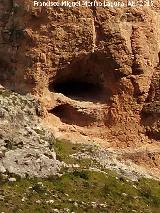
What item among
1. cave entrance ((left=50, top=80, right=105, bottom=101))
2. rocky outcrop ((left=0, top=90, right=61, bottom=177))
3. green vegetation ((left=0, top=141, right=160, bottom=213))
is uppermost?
cave entrance ((left=50, top=80, right=105, bottom=101))

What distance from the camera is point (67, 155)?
1905cm

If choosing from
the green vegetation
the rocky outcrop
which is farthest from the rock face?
the green vegetation

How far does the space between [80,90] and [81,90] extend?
0.13ft

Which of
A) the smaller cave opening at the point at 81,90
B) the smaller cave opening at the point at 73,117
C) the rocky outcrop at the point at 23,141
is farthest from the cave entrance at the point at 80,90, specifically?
the rocky outcrop at the point at 23,141

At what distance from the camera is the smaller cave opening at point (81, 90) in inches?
862

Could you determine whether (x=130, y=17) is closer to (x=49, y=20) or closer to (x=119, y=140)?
(x=49, y=20)

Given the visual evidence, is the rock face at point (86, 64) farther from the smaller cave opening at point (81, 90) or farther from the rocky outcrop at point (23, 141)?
the rocky outcrop at point (23, 141)

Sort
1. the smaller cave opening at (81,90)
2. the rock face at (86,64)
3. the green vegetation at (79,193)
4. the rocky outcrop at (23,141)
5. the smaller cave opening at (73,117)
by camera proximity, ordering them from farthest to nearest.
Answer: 1. the smaller cave opening at (81,90)
2. the smaller cave opening at (73,117)
3. the rock face at (86,64)
4. the rocky outcrop at (23,141)
5. the green vegetation at (79,193)

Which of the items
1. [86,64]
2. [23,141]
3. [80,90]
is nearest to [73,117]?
[80,90]

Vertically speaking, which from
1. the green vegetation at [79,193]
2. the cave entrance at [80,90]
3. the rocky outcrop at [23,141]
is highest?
the cave entrance at [80,90]

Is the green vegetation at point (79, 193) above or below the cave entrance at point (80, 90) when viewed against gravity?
below

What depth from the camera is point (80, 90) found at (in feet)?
74.1

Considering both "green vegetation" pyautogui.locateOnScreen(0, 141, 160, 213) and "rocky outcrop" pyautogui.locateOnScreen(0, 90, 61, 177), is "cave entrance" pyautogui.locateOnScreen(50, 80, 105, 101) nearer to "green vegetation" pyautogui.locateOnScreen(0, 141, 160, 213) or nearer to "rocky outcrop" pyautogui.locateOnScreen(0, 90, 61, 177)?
"rocky outcrop" pyautogui.locateOnScreen(0, 90, 61, 177)

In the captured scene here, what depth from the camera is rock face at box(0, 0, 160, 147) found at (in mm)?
21016
